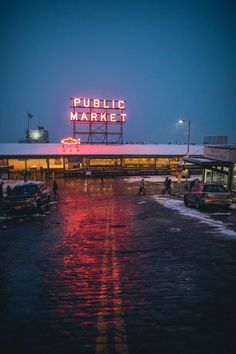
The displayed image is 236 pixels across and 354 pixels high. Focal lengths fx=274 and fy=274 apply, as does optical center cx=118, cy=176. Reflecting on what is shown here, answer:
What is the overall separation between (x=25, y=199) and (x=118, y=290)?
430 inches

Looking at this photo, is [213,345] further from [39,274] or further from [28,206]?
[28,206]

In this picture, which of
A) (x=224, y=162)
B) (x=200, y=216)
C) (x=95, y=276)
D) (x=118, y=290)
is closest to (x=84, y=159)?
(x=224, y=162)

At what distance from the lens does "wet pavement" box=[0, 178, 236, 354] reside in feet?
14.6

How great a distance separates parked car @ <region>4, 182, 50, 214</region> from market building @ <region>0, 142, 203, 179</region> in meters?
18.8

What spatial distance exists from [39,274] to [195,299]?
4.01 m

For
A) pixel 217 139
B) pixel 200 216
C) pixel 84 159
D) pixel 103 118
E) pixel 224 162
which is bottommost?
pixel 200 216

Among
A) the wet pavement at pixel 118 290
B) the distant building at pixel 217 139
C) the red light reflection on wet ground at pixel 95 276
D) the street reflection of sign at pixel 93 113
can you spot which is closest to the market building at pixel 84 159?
the street reflection of sign at pixel 93 113

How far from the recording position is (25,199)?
51.6 feet

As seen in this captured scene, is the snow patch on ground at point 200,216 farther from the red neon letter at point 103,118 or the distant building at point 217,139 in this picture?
the distant building at point 217,139

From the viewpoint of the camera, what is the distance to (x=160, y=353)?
4.11m

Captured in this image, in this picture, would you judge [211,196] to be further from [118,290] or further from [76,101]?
[76,101]

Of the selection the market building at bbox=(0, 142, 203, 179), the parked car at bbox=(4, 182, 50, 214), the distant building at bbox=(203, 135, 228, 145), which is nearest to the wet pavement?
the parked car at bbox=(4, 182, 50, 214)

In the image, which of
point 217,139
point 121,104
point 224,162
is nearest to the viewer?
point 224,162

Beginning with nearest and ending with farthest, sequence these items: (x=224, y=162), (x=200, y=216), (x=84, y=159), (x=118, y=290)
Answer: (x=118, y=290) < (x=200, y=216) < (x=224, y=162) < (x=84, y=159)
